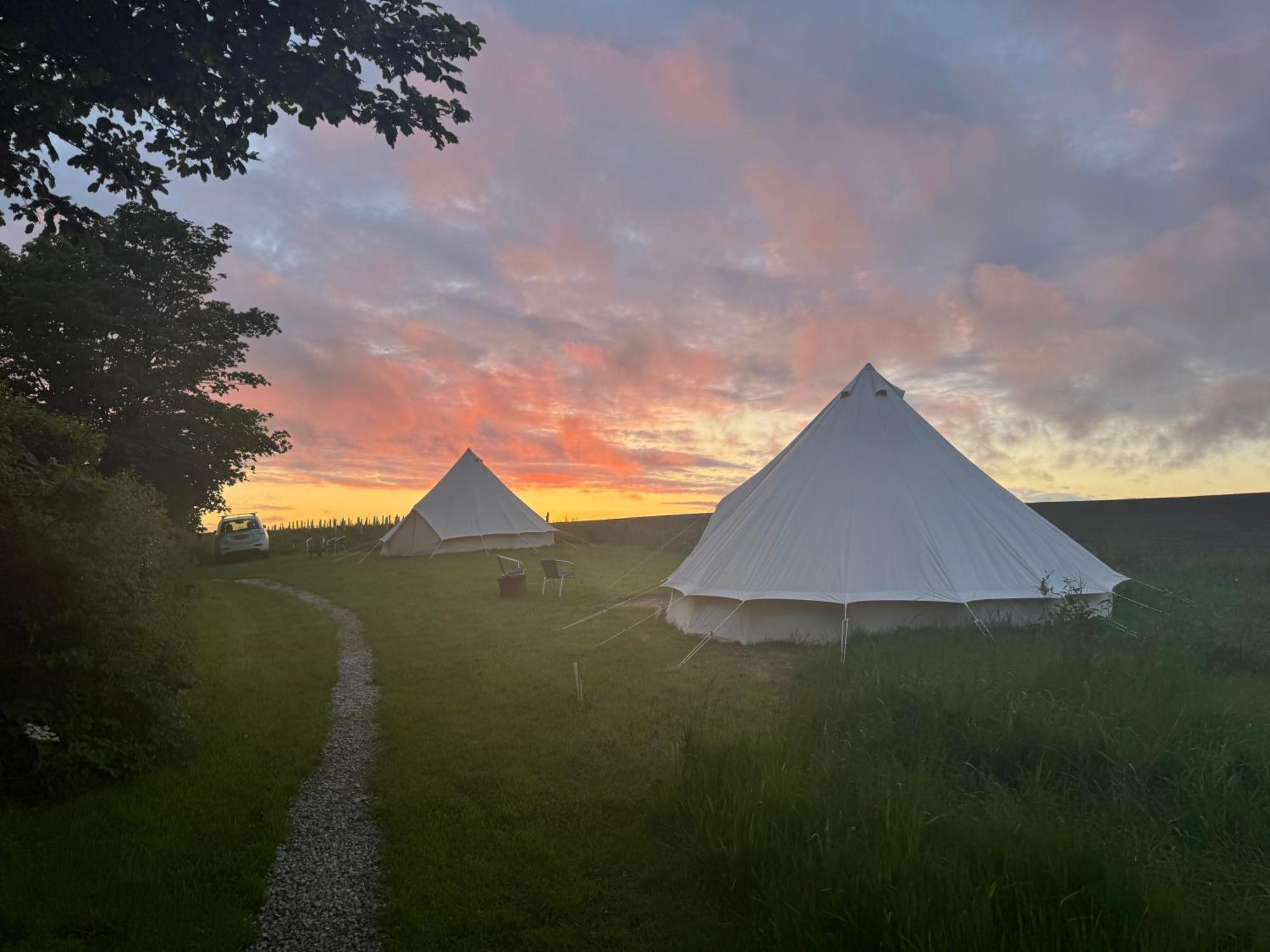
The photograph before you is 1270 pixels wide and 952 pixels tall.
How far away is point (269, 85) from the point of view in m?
6.45

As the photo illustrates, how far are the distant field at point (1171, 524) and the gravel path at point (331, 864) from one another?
425 inches

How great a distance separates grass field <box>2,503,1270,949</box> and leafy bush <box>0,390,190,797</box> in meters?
2.03

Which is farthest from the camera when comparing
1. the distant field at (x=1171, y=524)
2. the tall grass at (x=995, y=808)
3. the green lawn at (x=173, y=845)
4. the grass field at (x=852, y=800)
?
the distant field at (x=1171, y=524)

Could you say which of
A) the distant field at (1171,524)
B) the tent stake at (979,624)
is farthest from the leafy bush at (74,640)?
the distant field at (1171,524)

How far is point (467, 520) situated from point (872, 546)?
67.0 feet

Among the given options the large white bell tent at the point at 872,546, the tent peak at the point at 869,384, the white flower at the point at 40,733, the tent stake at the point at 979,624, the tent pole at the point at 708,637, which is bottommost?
the white flower at the point at 40,733

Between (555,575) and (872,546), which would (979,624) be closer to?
(872,546)

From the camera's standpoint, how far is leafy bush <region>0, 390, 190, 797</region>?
18.4 ft

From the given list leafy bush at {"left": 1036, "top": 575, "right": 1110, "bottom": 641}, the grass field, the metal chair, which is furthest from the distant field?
the grass field

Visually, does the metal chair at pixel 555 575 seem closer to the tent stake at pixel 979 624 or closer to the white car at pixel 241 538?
the tent stake at pixel 979 624

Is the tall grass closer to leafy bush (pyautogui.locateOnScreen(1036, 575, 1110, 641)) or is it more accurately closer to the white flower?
leafy bush (pyautogui.locateOnScreen(1036, 575, 1110, 641))

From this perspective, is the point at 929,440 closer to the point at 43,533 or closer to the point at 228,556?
the point at 43,533

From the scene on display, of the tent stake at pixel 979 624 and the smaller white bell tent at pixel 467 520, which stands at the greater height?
the smaller white bell tent at pixel 467 520

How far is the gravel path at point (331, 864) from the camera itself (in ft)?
13.5
